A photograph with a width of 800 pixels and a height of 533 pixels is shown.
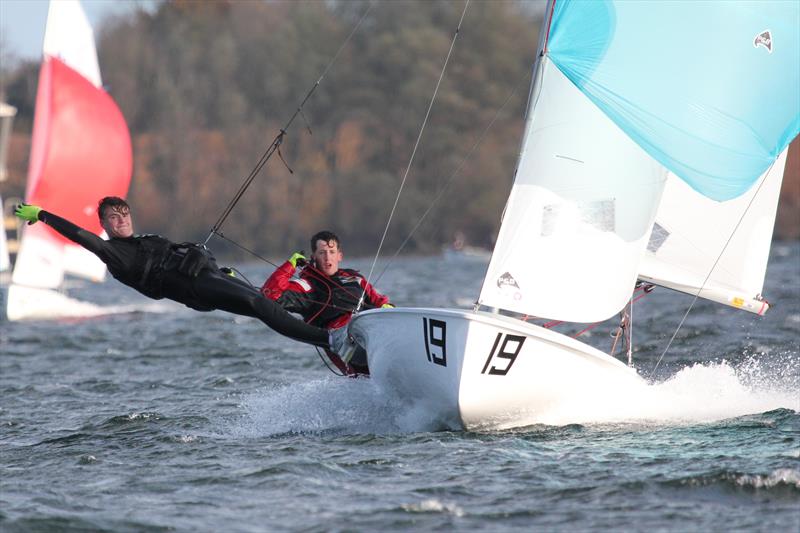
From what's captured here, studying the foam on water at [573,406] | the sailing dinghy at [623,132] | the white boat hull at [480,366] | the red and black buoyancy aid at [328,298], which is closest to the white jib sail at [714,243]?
the sailing dinghy at [623,132]

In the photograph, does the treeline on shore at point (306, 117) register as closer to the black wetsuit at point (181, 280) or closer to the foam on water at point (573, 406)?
the foam on water at point (573, 406)

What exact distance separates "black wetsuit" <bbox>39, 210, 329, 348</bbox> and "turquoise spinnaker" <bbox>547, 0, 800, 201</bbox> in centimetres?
214

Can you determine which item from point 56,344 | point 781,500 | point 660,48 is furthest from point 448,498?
point 56,344

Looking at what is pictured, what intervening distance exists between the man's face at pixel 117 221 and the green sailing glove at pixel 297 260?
989 mm

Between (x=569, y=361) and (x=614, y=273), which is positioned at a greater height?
(x=614, y=273)

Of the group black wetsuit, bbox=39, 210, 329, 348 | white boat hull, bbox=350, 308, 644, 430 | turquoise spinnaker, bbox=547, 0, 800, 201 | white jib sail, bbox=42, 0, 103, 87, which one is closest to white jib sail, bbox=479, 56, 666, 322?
turquoise spinnaker, bbox=547, 0, 800, 201

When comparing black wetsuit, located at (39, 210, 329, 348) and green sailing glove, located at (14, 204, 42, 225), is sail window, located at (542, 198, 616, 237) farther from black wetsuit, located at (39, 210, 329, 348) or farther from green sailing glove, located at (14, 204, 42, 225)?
green sailing glove, located at (14, 204, 42, 225)

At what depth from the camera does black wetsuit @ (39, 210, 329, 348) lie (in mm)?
6336

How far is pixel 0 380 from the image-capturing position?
9977mm

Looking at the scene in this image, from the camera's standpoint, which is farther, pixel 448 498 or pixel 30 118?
pixel 30 118

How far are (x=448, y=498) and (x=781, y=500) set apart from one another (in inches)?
52.8

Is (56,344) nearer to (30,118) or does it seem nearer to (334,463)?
(334,463)

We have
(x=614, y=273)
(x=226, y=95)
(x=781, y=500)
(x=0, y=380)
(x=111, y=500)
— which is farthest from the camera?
(x=226, y=95)

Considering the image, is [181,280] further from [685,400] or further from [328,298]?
[685,400]
